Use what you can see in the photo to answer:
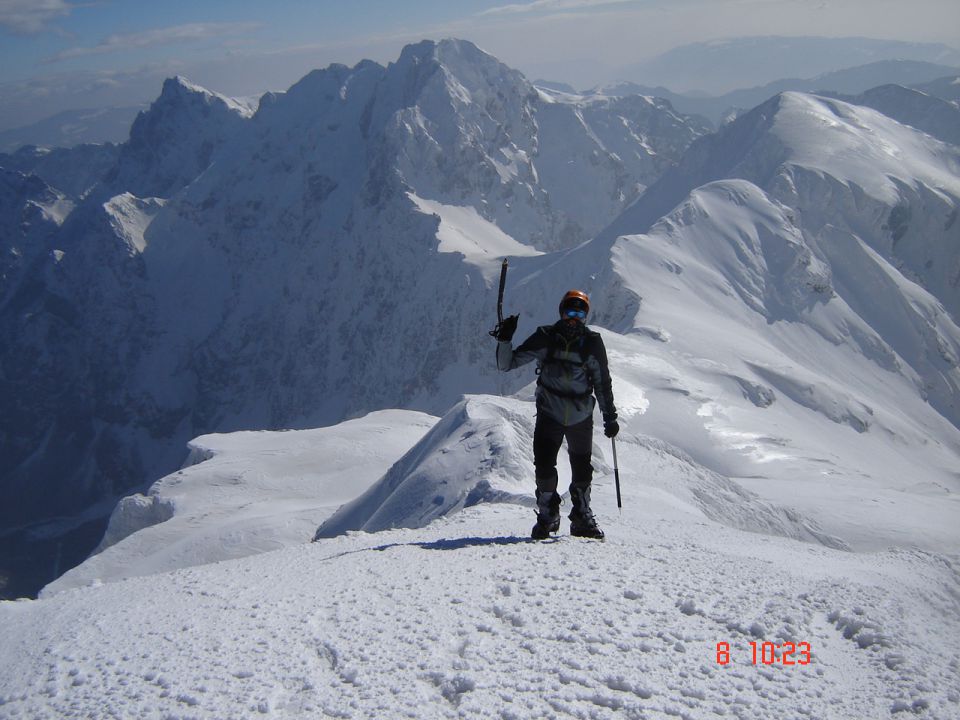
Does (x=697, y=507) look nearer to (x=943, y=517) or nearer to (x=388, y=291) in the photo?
(x=943, y=517)

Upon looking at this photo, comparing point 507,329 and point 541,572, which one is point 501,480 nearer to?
point 507,329

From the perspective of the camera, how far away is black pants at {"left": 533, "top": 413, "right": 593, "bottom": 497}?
357 inches

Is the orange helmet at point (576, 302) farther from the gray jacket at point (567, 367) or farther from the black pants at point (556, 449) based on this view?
the black pants at point (556, 449)

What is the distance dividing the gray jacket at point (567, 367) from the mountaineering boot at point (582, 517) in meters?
0.93

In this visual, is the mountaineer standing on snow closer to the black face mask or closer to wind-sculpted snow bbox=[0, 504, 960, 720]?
the black face mask

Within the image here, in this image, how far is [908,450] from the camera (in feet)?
195

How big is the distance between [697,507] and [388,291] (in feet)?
540

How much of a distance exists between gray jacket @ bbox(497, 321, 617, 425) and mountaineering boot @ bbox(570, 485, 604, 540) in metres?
0.93

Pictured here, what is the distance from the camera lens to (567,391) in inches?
349
